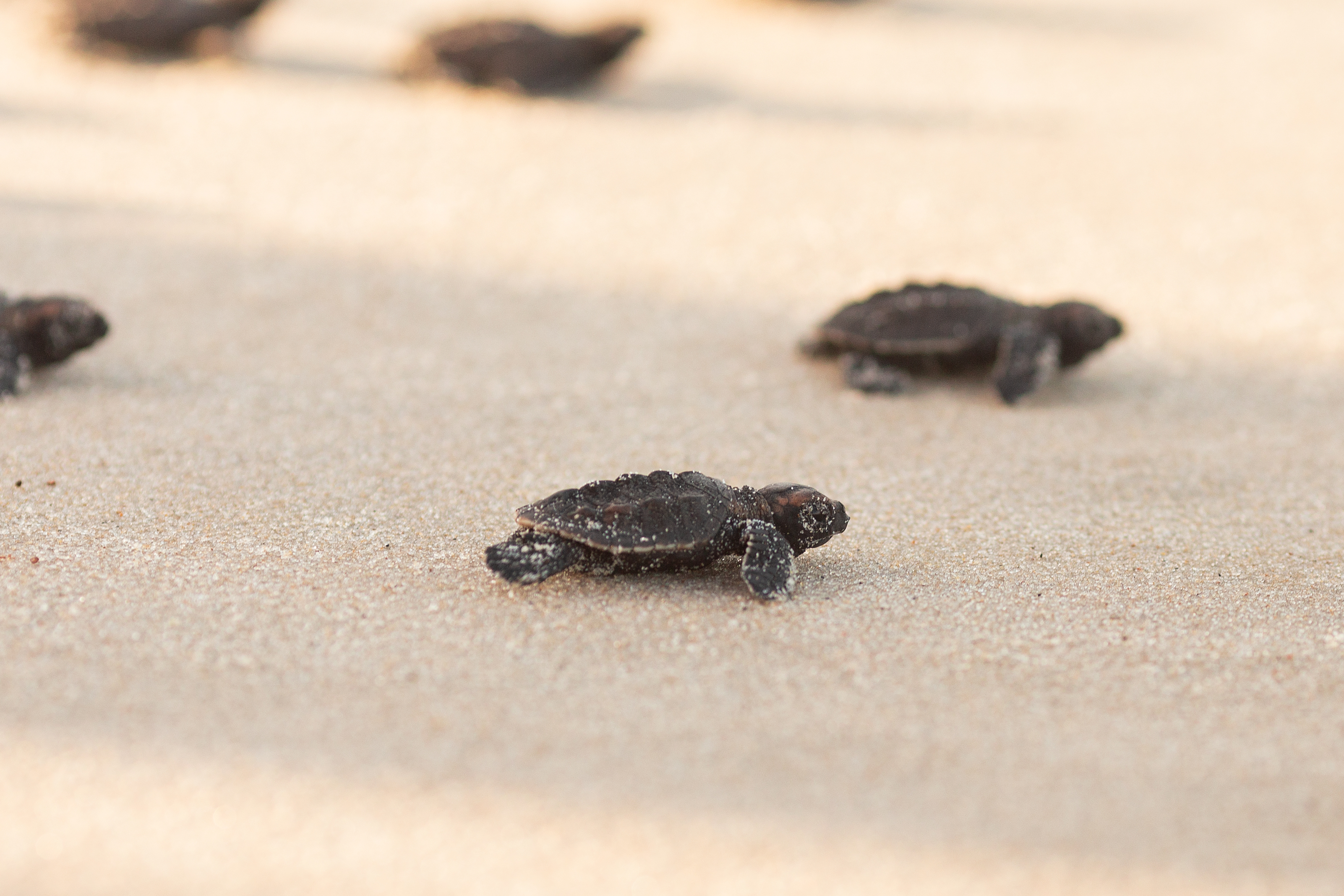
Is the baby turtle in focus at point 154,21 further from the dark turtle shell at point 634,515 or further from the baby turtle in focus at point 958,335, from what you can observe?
the dark turtle shell at point 634,515

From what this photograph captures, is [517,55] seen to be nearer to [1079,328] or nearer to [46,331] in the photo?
[46,331]

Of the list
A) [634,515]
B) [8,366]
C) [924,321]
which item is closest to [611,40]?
[924,321]

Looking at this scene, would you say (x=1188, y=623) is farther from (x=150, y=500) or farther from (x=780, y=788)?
(x=150, y=500)

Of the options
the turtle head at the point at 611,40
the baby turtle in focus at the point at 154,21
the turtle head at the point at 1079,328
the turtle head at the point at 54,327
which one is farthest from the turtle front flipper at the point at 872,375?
the baby turtle in focus at the point at 154,21

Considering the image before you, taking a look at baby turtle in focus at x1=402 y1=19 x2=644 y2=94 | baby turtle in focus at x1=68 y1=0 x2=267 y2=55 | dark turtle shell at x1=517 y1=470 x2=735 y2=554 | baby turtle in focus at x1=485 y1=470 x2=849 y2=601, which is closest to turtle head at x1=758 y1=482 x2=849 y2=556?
baby turtle in focus at x1=485 y1=470 x2=849 y2=601

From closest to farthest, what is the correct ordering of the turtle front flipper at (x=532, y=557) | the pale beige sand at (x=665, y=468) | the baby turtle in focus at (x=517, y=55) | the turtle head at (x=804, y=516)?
the pale beige sand at (x=665, y=468)
the turtle front flipper at (x=532, y=557)
the turtle head at (x=804, y=516)
the baby turtle in focus at (x=517, y=55)

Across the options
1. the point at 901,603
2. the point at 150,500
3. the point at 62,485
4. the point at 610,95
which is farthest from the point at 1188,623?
the point at 610,95
